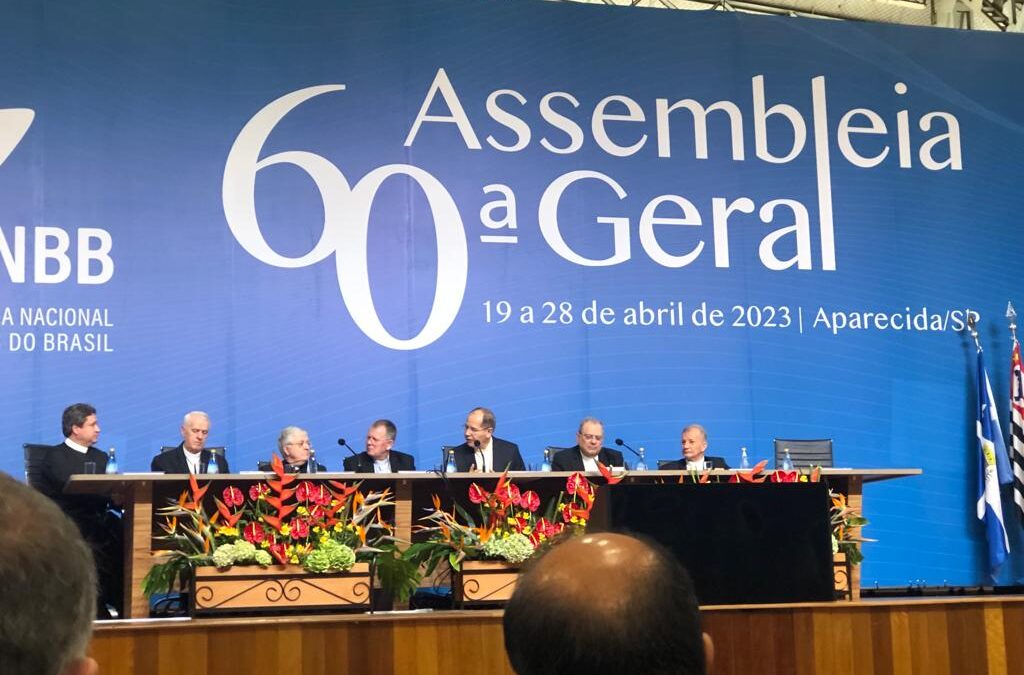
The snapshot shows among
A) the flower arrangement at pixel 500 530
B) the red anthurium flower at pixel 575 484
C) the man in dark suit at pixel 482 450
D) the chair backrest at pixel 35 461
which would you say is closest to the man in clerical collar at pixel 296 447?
the man in dark suit at pixel 482 450

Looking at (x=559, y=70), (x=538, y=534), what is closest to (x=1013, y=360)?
(x=559, y=70)

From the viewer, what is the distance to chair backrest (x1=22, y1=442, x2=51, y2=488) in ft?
21.1

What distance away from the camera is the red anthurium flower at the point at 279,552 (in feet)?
11.0

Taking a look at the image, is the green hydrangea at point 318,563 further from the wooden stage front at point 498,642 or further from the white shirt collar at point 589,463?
the white shirt collar at point 589,463

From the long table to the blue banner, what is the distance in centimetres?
205

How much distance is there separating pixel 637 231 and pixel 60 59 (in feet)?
11.9

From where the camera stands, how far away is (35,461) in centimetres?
646

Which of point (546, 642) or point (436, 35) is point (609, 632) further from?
point (436, 35)

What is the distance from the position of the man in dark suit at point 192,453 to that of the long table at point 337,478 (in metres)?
0.64

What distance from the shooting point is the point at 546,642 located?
3.72 feet

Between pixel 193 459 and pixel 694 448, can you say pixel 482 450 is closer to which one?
pixel 694 448

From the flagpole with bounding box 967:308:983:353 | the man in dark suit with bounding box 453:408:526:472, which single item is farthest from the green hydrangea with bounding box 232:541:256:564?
the flagpole with bounding box 967:308:983:353

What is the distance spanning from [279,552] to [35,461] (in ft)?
11.6

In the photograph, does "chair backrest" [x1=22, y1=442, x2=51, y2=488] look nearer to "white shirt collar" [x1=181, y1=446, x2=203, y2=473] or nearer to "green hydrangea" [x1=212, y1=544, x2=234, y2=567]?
"white shirt collar" [x1=181, y1=446, x2=203, y2=473]
